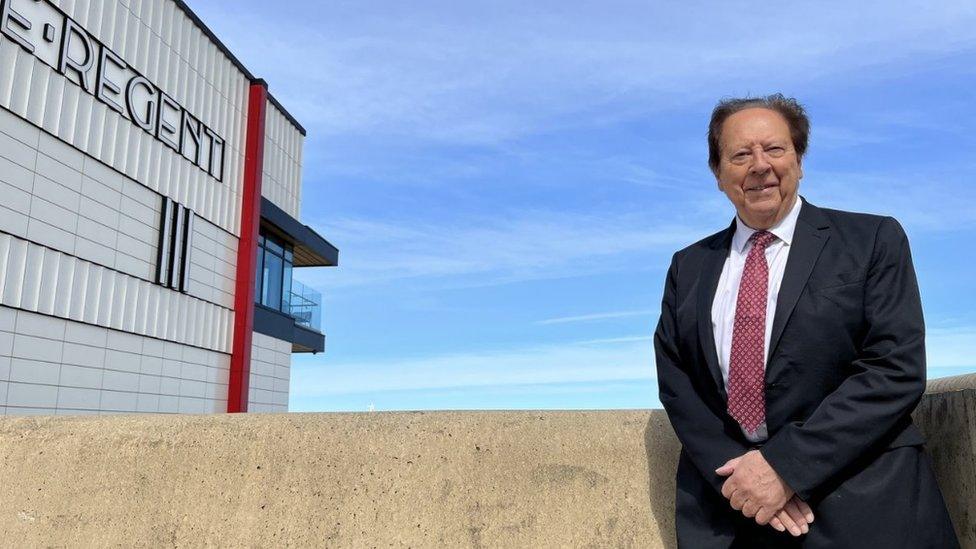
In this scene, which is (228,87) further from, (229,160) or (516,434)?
(516,434)

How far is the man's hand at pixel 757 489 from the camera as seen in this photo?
1.75 meters

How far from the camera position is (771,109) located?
2.00 meters

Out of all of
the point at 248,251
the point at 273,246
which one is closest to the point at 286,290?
the point at 273,246

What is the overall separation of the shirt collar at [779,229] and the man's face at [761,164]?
2 centimetres

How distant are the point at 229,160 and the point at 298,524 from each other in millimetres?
19615

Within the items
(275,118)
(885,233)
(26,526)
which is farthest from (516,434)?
(275,118)

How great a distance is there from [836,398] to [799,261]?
39 cm

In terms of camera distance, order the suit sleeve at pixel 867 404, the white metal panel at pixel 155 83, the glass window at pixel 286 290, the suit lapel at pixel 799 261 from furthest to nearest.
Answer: the glass window at pixel 286 290 → the white metal panel at pixel 155 83 → the suit lapel at pixel 799 261 → the suit sleeve at pixel 867 404

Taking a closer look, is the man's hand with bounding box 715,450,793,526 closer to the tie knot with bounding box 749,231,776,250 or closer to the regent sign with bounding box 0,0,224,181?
the tie knot with bounding box 749,231,776,250

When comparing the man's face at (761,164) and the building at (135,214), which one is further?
the building at (135,214)

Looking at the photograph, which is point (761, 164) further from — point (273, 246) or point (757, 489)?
point (273, 246)

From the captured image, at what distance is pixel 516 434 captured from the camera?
8.63 feet

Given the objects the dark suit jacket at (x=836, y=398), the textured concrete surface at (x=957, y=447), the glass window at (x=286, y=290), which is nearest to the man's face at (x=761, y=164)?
the dark suit jacket at (x=836, y=398)

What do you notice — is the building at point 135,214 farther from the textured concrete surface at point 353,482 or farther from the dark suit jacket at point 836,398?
the dark suit jacket at point 836,398
